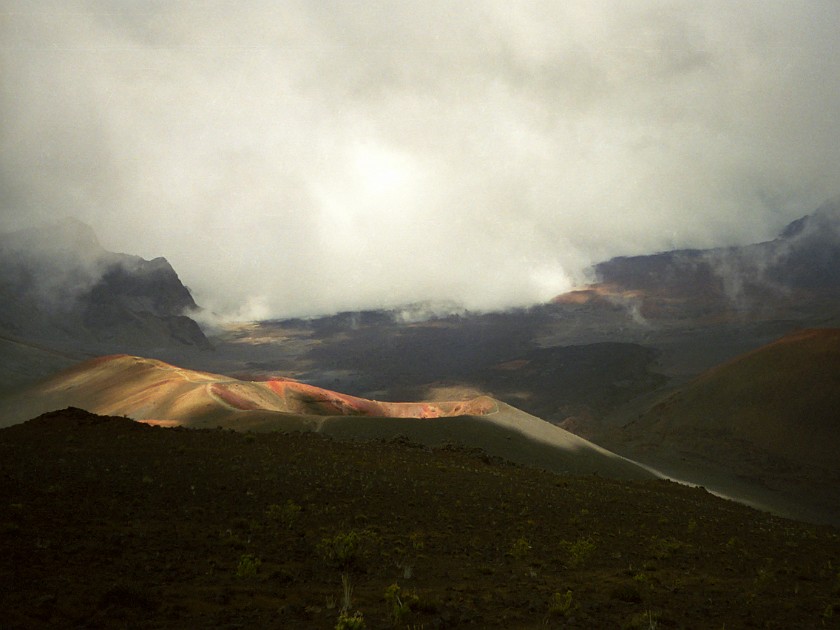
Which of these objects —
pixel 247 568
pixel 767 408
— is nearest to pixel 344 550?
A: pixel 247 568

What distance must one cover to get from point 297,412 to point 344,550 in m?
46.2

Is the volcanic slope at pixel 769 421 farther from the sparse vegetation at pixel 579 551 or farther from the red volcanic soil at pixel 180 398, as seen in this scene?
the sparse vegetation at pixel 579 551

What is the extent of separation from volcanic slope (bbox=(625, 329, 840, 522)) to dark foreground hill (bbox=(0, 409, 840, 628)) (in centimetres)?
5054

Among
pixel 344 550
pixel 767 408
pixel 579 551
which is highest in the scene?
pixel 344 550

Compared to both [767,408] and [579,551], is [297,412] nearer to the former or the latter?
[579,551]

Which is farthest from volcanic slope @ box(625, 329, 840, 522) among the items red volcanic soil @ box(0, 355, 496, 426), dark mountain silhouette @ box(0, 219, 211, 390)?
dark mountain silhouette @ box(0, 219, 211, 390)

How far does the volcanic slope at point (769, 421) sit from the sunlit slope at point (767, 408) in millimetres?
102

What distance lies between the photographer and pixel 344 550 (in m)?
10.2

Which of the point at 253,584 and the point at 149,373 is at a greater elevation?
the point at 149,373

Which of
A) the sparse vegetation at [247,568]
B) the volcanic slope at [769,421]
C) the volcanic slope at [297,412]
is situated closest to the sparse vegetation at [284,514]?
the sparse vegetation at [247,568]

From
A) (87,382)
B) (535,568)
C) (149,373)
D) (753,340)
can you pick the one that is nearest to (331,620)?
(535,568)

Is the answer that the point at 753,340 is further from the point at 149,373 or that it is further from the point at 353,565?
the point at 353,565

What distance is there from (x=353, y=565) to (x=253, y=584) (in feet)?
7.06

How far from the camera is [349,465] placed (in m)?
19.9
